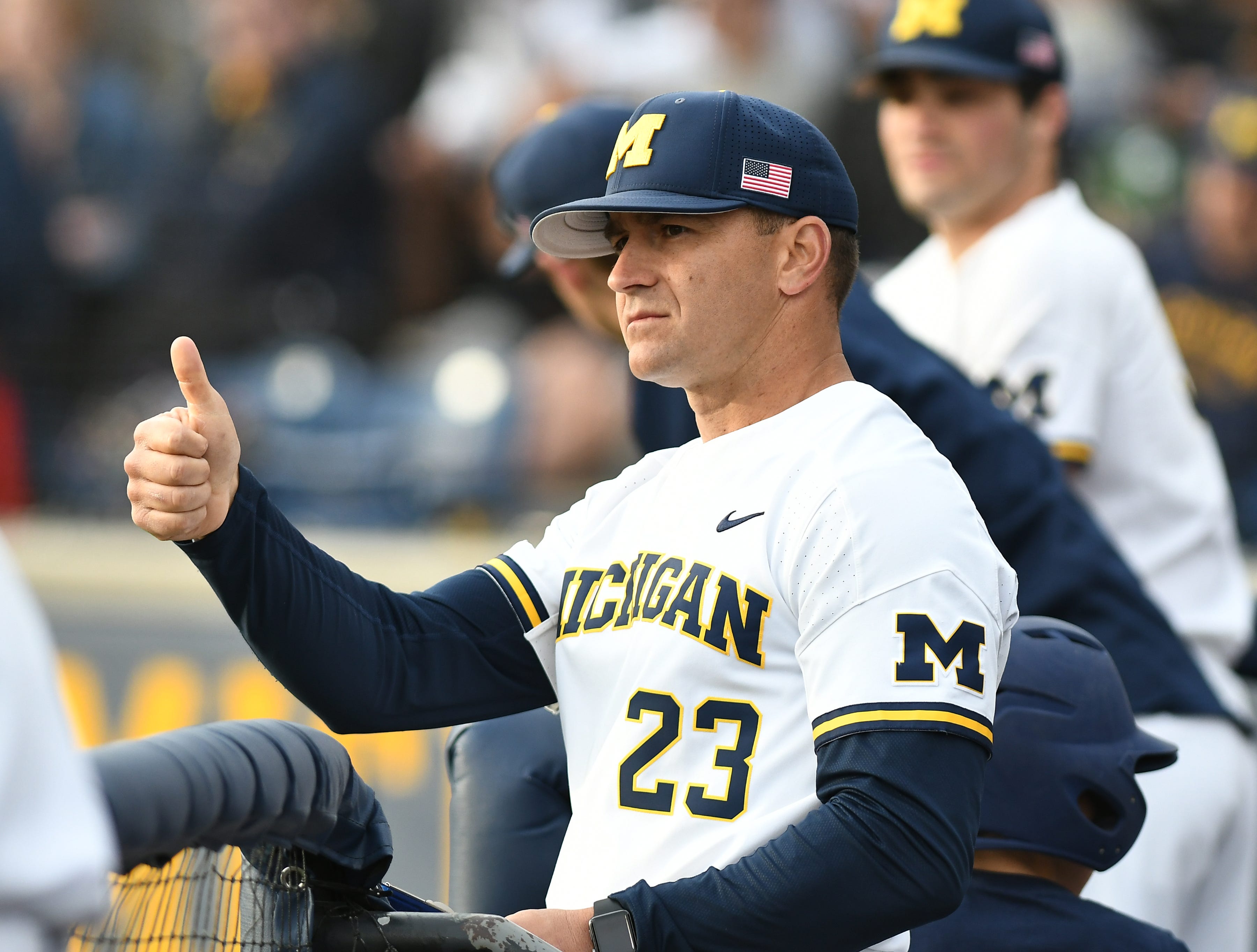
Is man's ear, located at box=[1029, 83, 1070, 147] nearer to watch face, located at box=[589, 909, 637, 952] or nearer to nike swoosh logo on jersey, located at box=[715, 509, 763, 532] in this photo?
nike swoosh logo on jersey, located at box=[715, 509, 763, 532]

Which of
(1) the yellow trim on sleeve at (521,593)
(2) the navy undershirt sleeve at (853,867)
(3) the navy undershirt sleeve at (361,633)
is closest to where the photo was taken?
(2) the navy undershirt sleeve at (853,867)

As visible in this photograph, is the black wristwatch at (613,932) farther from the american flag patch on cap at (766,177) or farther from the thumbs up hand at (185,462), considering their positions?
the american flag patch on cap at (766,177)

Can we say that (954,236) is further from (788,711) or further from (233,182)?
(233,182)

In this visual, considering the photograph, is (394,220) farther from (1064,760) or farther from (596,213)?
(1064,760)

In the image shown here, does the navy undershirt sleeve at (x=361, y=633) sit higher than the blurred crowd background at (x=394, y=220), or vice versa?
the blurred crowd background at (x=394, y=220)

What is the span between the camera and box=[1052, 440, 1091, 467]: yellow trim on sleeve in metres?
3.18

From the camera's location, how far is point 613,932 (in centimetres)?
174

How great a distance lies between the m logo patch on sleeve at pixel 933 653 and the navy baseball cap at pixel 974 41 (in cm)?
189

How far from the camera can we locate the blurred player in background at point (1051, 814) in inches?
85.6

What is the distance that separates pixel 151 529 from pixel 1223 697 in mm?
2238

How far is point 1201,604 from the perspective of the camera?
133 inches

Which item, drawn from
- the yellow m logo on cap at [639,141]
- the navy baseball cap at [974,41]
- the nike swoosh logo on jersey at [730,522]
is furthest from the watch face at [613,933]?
the navy baseball cap at [974,41]

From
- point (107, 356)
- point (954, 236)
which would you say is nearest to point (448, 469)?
point (107, 356)

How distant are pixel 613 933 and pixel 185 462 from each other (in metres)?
0.70
